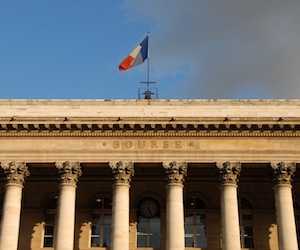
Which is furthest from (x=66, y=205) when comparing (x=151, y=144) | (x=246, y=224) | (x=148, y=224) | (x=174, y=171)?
(x=246, y=224)

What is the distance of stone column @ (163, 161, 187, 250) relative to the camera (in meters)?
33.9

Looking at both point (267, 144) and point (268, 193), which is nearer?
point (267, 144)

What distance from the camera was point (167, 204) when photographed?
35.0 metres

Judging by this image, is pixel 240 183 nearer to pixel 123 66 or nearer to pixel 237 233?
pixel 237 233

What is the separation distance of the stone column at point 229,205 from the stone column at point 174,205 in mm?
2307

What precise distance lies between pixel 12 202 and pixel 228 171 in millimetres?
12660

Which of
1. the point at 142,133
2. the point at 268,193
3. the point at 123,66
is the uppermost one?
the point at 123,66

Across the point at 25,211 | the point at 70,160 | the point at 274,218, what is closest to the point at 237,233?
the point at 274,218

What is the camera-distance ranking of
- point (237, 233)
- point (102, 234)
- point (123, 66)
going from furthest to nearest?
1. point (123, 66)
2. point (102, 234)
3. point (237, 233)

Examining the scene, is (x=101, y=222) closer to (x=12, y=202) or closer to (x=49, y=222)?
(x=49, y=222)

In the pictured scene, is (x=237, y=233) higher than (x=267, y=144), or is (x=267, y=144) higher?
(x=267, y=144)

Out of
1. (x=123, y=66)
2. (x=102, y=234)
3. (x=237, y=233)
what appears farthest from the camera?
(x=123, y=66)

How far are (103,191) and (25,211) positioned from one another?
517cm

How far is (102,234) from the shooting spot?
38.5 meters
